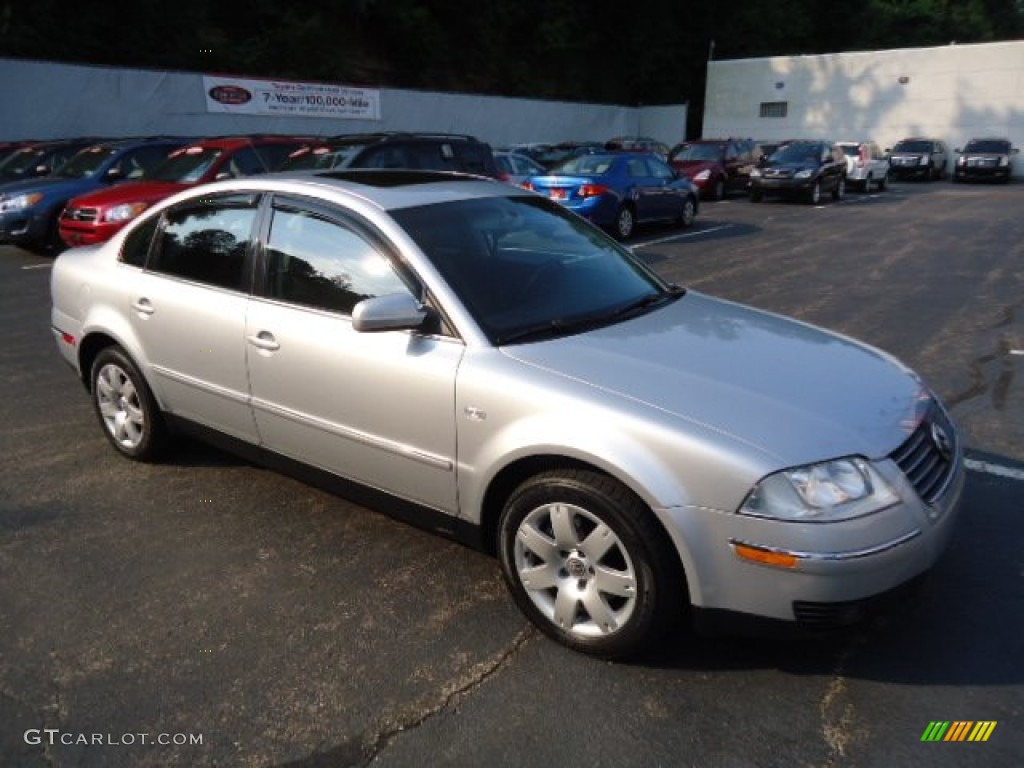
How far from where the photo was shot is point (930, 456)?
9.76 feet

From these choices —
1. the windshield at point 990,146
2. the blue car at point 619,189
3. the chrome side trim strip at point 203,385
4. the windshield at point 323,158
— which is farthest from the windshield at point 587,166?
the windshield at point 990,146

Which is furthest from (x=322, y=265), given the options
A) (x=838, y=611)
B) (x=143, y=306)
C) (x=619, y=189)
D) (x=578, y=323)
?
(x=619, y=189)

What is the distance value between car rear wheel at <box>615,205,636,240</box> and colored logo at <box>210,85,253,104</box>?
1561 cm

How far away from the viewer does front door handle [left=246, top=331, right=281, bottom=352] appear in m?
3.67

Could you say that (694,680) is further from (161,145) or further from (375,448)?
(161,145)

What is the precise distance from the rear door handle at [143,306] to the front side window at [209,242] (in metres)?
0.18

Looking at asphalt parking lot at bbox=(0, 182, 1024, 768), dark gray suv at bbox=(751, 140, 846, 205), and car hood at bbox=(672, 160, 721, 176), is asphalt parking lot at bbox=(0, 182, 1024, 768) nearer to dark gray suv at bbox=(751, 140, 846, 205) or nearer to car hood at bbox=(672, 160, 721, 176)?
dark gray suv at bbox=(751, 140, 846, 205)

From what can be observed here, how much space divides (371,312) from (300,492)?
60.2 inches

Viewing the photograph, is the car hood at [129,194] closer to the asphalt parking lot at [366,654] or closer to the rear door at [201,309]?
the asphalt parking lot at [366,654]

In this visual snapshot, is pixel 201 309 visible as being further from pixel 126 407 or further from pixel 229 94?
pixel 229 94

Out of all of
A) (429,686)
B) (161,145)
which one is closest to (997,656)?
(429,686)

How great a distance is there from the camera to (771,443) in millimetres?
2637

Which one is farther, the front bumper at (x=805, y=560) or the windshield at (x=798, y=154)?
the windshield at (x=798, y=154)

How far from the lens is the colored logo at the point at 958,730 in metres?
2.54
